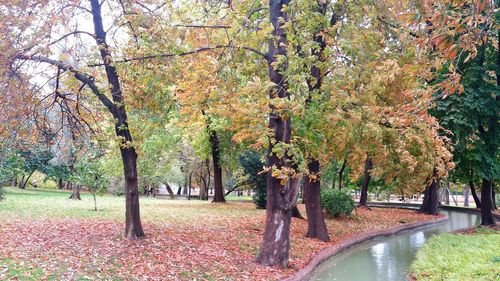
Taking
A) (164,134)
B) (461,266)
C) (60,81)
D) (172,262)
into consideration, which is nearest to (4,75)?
(60,81)

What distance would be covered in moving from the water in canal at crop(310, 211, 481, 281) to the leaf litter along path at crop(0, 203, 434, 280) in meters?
0.65

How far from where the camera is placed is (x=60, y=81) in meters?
9.53

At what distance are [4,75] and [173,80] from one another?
324 cm

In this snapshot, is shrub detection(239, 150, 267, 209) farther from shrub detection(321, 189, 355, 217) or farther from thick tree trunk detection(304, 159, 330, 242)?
thick tree trunk detection(304, 159, 330, 242)

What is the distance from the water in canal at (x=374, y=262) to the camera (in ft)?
32.1

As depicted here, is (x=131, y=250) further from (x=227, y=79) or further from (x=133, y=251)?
(x=227, y=79)

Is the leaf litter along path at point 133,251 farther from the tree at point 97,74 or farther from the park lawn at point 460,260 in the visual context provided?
the park lawn at point 460,260

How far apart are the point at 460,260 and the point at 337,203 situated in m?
8.15

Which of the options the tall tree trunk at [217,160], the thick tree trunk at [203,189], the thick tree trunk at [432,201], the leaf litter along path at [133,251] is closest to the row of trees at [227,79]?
the leaf litter along path at [133,251]

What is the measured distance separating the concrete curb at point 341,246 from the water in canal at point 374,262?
14 cm

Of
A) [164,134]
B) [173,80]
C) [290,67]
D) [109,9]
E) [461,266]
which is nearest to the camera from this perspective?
[290,67]

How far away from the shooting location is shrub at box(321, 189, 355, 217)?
18.0 m

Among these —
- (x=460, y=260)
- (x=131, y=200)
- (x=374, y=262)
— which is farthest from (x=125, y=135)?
(x=460, y=260)

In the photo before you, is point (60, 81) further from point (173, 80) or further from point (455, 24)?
point (455, 24)
